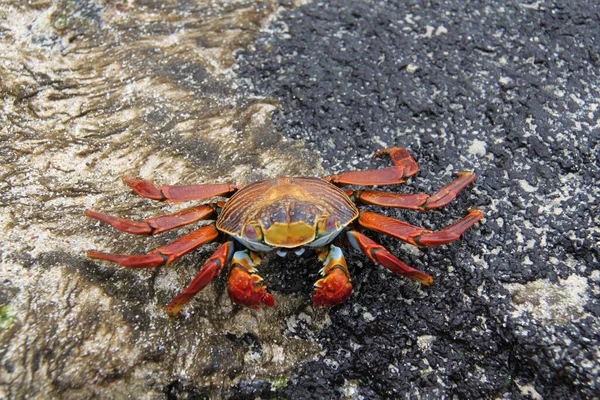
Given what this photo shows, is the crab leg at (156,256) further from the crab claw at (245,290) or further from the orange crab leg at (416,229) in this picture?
the orange crab leg at (416,229)

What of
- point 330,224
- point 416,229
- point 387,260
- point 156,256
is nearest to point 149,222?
point 156,256

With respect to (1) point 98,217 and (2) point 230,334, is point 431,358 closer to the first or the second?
(2) point 230,334

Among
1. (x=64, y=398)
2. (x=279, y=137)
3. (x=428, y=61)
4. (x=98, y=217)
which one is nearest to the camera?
(x=64, y=398)

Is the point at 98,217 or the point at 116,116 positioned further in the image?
the point at 116,116

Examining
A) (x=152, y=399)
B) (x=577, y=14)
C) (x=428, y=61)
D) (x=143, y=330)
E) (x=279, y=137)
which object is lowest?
(x=152, y=399)

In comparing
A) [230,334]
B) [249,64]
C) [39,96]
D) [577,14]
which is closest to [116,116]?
[39,96]

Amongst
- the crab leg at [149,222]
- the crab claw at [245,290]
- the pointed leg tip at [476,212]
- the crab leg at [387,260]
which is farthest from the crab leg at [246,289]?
the pointed leg tip at [476,212]

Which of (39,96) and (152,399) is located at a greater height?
(39,96)
